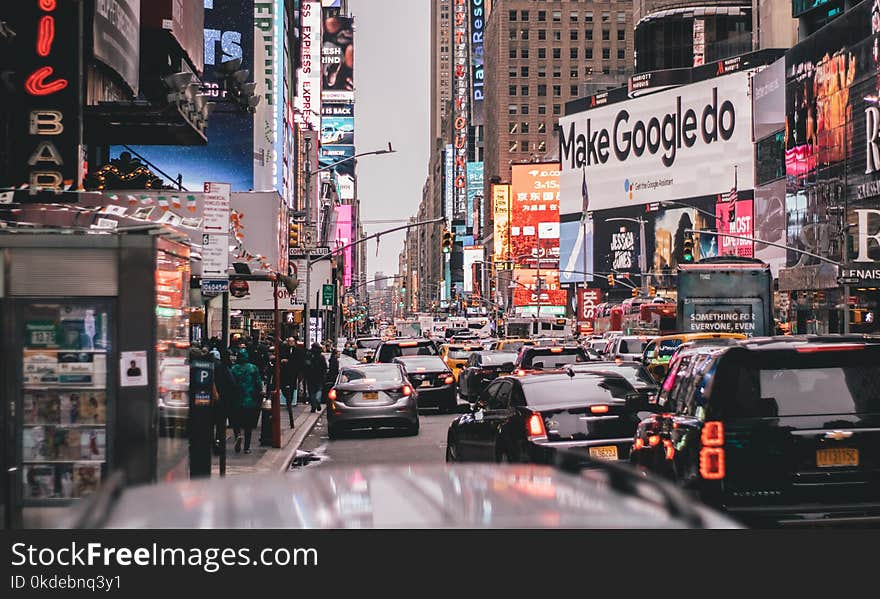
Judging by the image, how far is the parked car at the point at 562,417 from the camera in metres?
13.2

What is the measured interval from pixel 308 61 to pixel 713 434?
296ft

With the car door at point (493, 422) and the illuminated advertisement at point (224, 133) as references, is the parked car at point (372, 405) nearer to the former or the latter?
the car door at point (493, 422)

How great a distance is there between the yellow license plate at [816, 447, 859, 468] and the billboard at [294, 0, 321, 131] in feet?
287

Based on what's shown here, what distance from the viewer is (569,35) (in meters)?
176

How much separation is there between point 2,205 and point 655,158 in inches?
4335

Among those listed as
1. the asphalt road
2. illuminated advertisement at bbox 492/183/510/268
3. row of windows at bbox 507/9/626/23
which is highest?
row of windows at bbox 507/9/626/23

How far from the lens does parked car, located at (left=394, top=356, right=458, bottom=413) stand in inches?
1161

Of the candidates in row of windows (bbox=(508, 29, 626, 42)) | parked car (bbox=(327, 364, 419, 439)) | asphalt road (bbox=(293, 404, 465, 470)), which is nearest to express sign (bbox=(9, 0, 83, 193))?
asphalt road (bbox=(293, 404, 465, 470))

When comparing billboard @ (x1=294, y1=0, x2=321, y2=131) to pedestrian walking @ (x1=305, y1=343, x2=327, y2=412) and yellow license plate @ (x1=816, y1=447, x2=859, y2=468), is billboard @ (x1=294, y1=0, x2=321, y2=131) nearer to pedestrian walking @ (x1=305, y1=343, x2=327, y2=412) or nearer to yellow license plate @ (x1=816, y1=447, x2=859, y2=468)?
pedestrian walking @ (x1=305, y1=343, x2=327, y2=412)

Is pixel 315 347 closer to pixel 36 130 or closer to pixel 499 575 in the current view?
pixel 36 130

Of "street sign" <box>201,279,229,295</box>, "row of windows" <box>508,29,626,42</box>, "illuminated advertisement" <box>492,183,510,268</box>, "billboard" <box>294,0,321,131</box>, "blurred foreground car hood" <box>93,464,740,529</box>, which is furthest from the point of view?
"row of windows" <box>508,29,626,42</box>

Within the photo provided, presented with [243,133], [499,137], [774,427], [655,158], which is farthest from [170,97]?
[499,137]

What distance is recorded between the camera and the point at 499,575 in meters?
3.57

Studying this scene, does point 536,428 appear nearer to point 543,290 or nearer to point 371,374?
point 371,374
